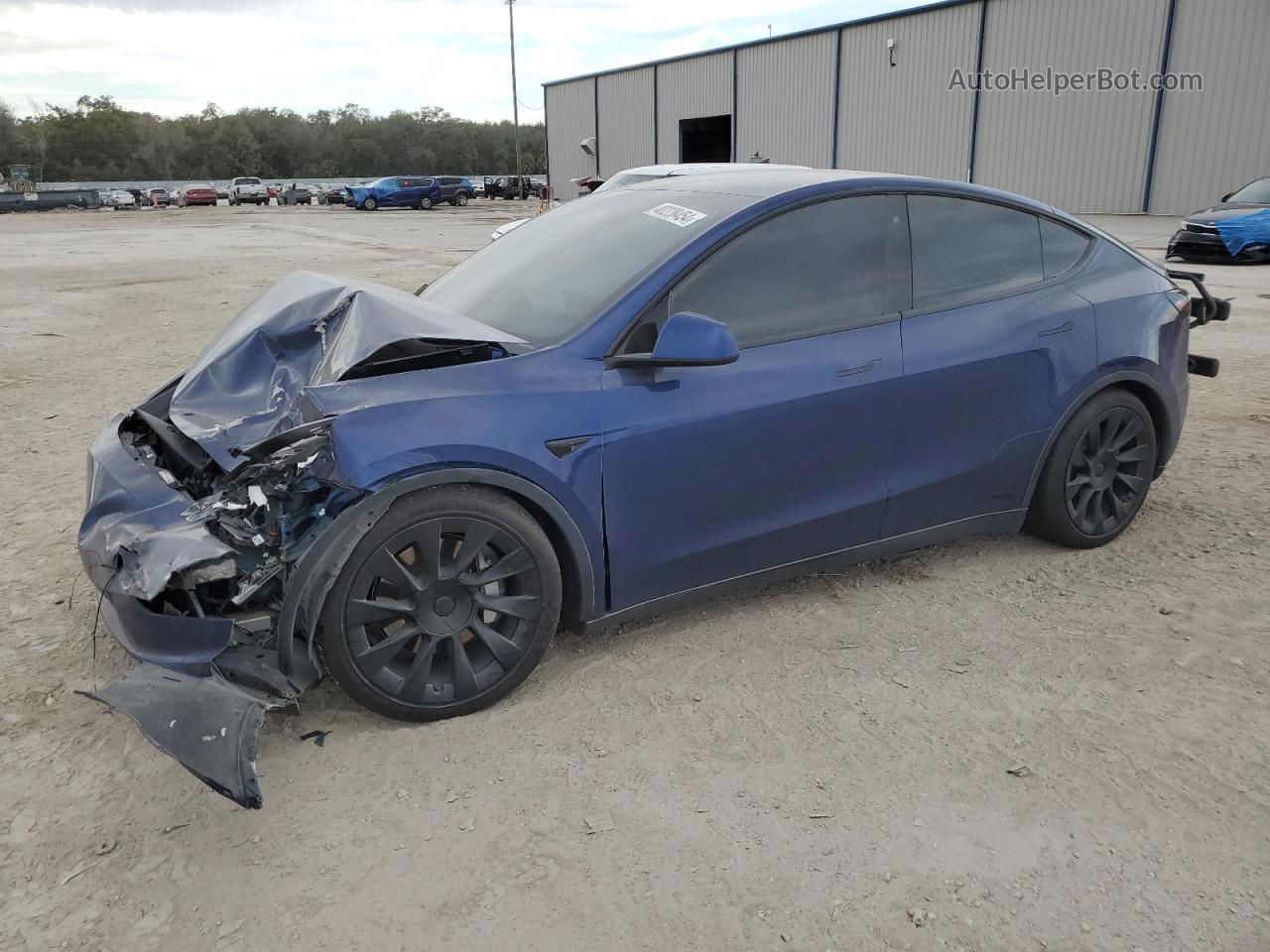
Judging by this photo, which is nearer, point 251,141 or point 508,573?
point 508,573

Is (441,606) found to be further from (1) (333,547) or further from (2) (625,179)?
(2) (625,179)

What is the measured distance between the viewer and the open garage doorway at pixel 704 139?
39781mm

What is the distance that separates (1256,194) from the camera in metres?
15.5

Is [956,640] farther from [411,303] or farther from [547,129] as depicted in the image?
[547,129]

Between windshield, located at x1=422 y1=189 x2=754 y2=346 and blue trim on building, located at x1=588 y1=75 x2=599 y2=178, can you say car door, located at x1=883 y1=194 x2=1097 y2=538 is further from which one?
blue trim on building, located at x1=588 y1=75 x2=599 y2=178

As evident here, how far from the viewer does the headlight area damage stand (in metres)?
2.55

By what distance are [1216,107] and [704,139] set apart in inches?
843

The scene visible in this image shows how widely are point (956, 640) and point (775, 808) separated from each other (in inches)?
48.7

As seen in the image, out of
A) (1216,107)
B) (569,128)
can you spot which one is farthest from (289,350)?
(569,128)

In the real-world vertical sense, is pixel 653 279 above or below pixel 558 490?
above

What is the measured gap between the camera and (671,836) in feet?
8.13

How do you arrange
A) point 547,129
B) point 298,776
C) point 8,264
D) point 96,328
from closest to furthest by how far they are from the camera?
point 298,776
point 96,328
point 8,264
point 547,129

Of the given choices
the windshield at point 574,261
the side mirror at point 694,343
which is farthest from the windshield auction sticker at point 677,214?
the side mirror at point 694,343

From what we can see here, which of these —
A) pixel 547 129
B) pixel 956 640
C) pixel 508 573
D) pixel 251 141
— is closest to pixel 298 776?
pixel 508 573
